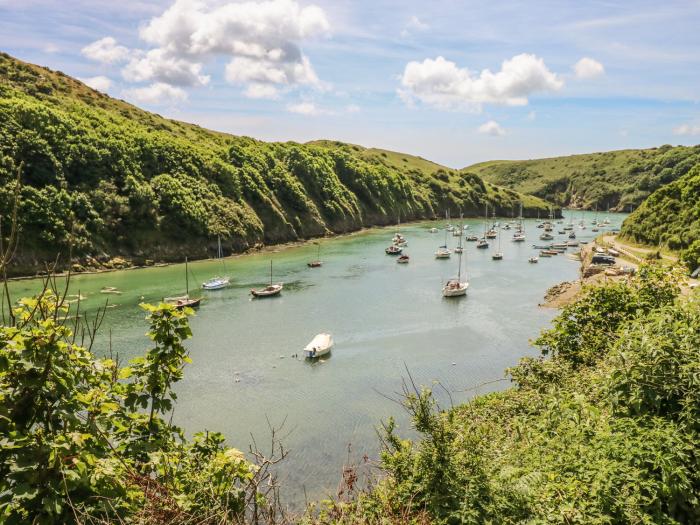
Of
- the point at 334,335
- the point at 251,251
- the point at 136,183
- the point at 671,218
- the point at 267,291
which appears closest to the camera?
the point at 334,335

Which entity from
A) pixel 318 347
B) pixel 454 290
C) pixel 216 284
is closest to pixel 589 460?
pixel 318 347

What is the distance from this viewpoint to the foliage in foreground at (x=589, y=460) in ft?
31.8

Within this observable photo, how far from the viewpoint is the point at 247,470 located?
8711 mm

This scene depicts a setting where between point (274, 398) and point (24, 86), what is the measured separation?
101250mm

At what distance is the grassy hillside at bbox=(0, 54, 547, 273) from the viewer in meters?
74.6

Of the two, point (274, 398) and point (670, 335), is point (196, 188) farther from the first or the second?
point (670, 335)

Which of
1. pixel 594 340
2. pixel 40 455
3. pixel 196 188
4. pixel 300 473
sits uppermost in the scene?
pixel 196 188

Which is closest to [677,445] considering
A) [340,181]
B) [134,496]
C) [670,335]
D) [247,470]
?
[670,335]

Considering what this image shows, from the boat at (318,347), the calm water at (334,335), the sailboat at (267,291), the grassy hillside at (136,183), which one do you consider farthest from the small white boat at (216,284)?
the boat at (318,347)

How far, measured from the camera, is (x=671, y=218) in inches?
3241

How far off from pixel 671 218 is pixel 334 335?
66.8 meters

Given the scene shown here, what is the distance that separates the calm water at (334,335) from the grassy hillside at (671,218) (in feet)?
47.7

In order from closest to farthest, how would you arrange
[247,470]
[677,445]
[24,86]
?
1. [247,470]
2. [677,445]
3. [24,86]

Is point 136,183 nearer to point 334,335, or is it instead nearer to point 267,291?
point 267,291
